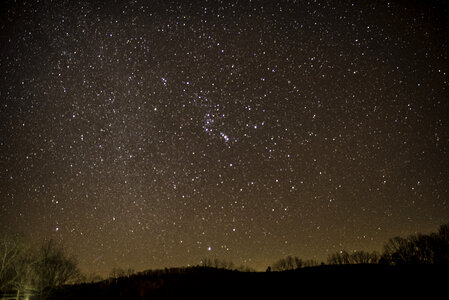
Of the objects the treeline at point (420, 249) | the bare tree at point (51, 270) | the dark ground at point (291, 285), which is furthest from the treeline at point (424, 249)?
the bare tree at point (51, 270)

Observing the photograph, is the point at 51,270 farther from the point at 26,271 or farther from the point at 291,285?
the point at 291,285

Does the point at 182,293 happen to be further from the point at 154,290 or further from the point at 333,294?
the point at 333,294

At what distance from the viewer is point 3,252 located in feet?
68.1

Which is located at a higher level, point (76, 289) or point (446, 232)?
point (446, 232)

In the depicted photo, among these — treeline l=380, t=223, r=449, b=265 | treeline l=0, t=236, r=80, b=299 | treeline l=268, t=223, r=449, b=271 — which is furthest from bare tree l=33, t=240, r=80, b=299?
treeline l=380, t=223, r=449, b=265

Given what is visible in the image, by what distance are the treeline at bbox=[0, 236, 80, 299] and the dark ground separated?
4.52 ft

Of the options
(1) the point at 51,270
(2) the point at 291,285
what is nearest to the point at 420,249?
(2) the point at 291,285

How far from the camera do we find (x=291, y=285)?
17.3 metres

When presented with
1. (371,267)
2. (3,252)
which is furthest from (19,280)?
(371,267)

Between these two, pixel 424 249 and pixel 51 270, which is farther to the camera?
pixel 424 249

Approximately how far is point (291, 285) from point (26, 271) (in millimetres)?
19393

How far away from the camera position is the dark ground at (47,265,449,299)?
1420cm

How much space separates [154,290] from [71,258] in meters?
12.2

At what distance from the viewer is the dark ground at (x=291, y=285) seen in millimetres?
14203
